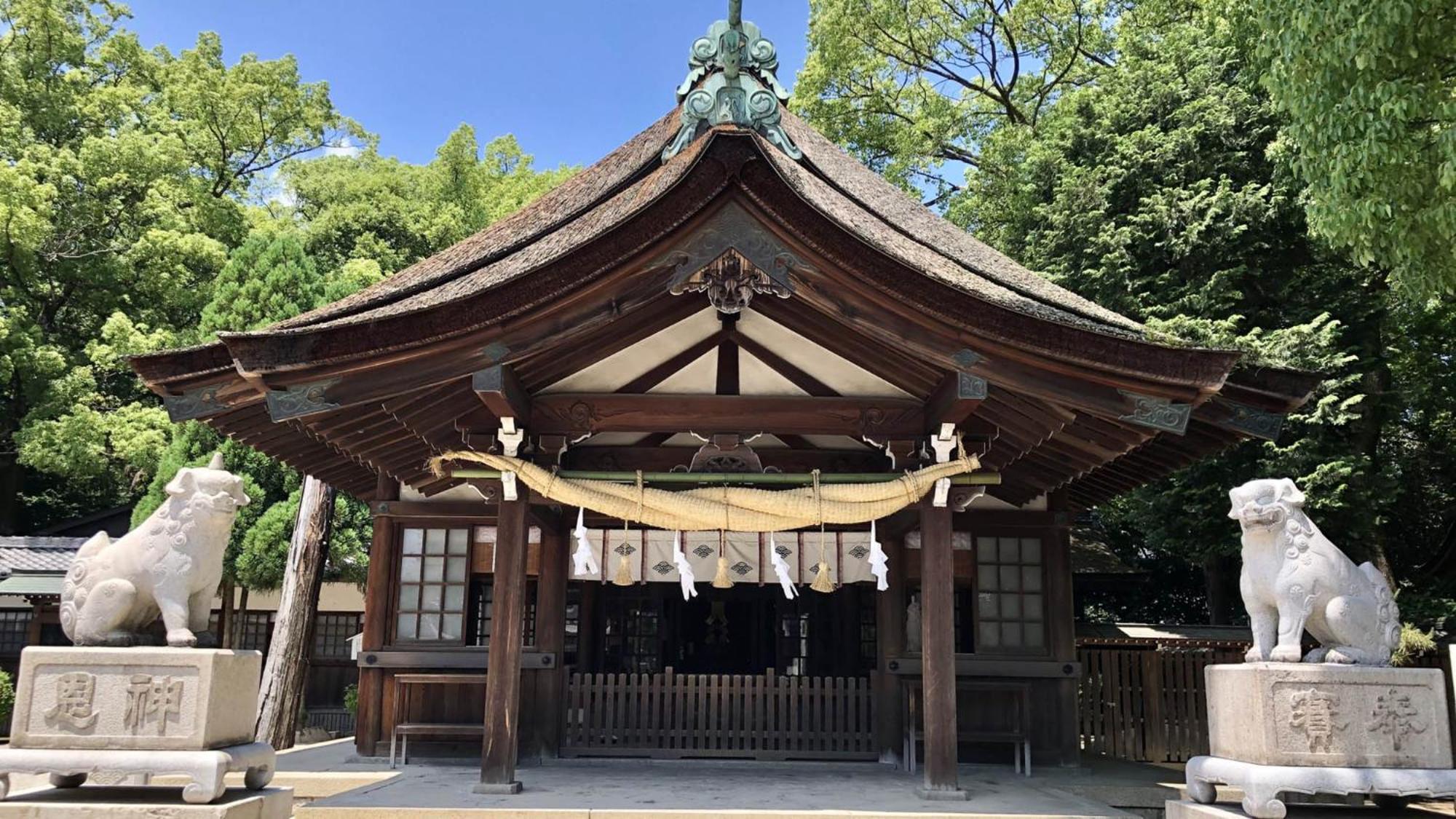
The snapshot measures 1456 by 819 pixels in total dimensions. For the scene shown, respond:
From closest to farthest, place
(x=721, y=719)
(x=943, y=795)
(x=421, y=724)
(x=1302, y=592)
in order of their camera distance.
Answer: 1. (x=1302, y=592)
2. (x=943, y=795)
3. (x=721, y=719)
4. (x=421, y=724)

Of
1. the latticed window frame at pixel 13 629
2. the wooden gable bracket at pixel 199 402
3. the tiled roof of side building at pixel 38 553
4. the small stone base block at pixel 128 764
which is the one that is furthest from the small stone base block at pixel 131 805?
the latticed window frame at pixel 13 629

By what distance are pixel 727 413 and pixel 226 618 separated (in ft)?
44.2

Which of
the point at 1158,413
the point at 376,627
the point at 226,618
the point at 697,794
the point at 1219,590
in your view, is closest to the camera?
the point at 1158,413

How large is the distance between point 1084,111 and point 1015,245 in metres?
2.60

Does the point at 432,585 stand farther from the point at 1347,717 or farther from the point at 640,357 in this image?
the point at 1347,717

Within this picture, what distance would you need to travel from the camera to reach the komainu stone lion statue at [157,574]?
537 centimetres

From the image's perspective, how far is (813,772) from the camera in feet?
27.4

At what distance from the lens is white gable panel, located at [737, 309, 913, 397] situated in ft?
23.1

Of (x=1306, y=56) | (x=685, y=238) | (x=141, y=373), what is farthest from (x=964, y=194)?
(x=141, y=373)

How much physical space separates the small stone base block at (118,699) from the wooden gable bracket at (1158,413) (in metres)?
5.55

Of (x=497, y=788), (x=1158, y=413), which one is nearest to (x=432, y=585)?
(x=497, y=788)

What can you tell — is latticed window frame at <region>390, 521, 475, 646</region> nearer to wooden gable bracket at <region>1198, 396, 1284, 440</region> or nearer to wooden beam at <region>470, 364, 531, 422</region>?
wooden beam at <region>470, 364, 531, 422</region>

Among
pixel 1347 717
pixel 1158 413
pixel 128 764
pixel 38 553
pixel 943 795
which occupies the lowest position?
pixel 943 795

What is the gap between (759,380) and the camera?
7.52m
